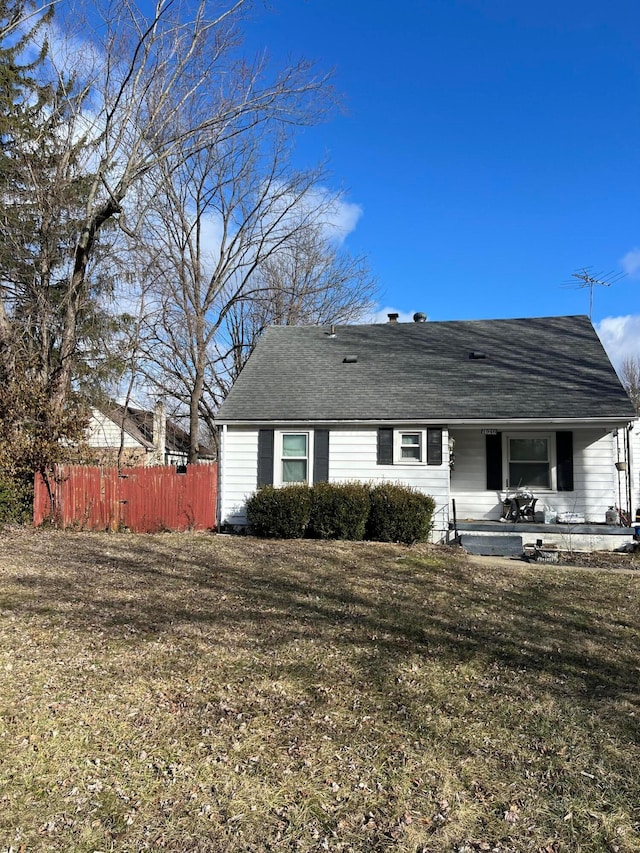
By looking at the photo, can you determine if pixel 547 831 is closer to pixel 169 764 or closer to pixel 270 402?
pixel 169 764

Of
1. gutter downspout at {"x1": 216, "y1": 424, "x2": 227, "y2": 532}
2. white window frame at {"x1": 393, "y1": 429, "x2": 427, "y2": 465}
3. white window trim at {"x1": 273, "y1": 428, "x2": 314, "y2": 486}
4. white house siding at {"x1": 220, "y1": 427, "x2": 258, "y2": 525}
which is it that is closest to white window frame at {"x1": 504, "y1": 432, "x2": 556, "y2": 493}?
white window frame at {"x1": 393, "y1": 429, "x2": 427, "y2": 465}

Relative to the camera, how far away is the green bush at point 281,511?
1199cm

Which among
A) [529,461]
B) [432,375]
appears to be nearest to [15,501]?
[432,375]

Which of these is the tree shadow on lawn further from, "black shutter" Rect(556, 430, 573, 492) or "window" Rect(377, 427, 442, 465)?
"black shutter" Rect(556, 430, 573, 492)

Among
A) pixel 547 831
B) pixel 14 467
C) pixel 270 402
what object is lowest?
pixel 547 831

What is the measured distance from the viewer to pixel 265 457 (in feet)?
43.8

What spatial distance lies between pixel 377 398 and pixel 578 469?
467cm

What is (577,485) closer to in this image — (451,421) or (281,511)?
(451,421)

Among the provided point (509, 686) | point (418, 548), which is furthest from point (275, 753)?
point (418, 548)

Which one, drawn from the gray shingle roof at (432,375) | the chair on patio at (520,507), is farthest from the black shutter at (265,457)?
the chair on patio at (520,507)

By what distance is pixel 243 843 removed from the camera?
2699 millimetres

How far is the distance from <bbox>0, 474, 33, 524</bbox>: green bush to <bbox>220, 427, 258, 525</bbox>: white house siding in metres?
4.22

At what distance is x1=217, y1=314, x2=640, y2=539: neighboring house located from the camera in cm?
1242

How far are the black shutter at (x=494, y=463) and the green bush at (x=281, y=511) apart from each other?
4.19 m
